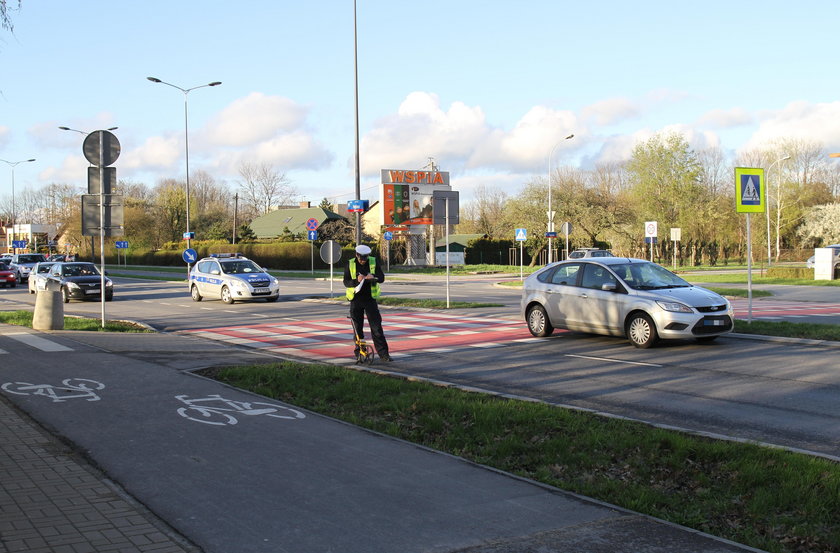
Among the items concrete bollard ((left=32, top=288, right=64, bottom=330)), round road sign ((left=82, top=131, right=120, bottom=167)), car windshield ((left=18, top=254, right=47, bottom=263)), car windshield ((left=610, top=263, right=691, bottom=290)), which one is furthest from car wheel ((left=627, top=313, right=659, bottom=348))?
car windshield ((left=18, top=254, right=47, bottom=263))

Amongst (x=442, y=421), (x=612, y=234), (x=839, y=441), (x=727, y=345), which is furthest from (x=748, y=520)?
(x=612, y=234)

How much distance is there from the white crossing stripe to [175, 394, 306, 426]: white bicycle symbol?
18.3 feet

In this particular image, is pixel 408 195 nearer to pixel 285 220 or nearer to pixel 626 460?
pixel 285 220

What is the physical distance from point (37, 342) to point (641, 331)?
1087 cm

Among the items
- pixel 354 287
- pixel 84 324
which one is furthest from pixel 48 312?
pixel 354 287

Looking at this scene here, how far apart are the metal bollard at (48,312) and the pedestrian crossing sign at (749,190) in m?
14.7

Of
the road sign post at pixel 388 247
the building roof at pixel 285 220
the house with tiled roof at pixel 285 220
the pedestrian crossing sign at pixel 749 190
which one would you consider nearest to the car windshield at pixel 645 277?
the pedestrian crossing sign at pixel 749 190

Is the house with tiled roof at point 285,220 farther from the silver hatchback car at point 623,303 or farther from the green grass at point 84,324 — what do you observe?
the silver hatchback car at point 623,303

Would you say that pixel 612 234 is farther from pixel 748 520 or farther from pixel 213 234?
pixel 748 520

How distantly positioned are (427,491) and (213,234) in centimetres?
8906

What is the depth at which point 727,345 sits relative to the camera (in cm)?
1309

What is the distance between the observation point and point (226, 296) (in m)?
26.4

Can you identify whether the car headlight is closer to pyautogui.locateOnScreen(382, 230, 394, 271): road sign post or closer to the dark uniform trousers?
the dark uniform trousers

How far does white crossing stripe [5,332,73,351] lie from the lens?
1285 centimetres
